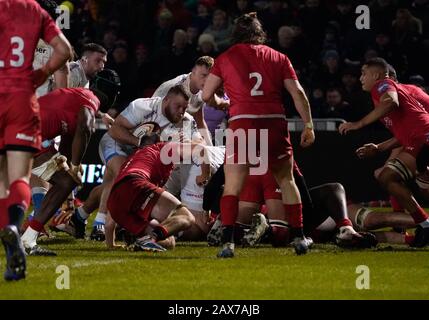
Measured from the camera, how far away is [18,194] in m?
8.59

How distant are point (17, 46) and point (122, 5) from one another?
490 inches

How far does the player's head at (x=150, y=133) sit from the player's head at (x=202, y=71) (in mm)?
1094

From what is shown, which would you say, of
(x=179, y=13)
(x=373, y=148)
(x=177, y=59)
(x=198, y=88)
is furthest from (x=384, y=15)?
(x=373, y=148)

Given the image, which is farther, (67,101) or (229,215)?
(67,101)

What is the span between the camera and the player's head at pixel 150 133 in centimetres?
1169

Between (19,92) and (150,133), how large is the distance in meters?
3.29

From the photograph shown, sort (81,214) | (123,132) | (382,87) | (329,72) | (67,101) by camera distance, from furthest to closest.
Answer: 1. (329,72)
2. (81,214)
3. (123,132)
4. (382,87)
5. (67,101)

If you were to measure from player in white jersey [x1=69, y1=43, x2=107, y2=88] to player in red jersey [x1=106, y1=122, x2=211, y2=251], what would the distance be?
223 cm

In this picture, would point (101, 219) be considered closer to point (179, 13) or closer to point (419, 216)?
point (419, 216)

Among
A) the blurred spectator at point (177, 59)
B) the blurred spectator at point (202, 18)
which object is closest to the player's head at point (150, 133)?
the blurred spectator at point (177, 59)

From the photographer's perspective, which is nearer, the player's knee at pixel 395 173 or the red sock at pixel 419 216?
the red sock at pixel 419 216

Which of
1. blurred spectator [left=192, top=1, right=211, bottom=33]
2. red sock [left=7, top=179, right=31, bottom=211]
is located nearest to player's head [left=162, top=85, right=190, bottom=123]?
red sock [left=7, top=179, right=31, bottom=211]

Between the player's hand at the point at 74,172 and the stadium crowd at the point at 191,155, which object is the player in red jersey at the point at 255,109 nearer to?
the stadium crowd at the point at 191,155
